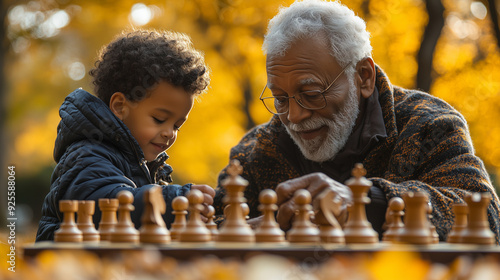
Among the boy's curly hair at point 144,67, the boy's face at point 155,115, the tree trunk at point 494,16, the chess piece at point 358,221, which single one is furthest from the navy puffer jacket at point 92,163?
the tree trunk at point 494,16

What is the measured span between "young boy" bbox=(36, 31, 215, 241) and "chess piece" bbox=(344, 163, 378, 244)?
0.96 m

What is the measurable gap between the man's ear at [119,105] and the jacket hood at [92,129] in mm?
168

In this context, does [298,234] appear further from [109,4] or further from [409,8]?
[109,4]

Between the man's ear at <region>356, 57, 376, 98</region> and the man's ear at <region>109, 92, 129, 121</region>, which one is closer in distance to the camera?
the man's ear at <region>109, 92, 129, 121</region>

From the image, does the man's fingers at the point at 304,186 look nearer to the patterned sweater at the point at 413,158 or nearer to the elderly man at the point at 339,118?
the patterned sweater at the point at 413,158

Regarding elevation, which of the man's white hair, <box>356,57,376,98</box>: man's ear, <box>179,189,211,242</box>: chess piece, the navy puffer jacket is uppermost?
the man's white hair

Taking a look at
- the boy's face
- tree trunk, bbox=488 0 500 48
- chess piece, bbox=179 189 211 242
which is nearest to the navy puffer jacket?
the boy's face

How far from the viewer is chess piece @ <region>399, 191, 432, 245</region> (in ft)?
5.12

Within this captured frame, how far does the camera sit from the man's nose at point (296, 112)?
3430mm

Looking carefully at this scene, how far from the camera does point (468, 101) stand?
939 cm

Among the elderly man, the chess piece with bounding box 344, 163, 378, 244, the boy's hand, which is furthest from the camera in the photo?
the elderly man

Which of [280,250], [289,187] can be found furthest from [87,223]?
[289,187]

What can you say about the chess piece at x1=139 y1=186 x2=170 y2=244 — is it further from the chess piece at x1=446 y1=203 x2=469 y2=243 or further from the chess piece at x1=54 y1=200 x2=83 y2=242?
the chess piece at x1=446 y1=203 x2=469 y2=243

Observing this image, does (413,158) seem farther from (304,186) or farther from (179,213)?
(179,213)
